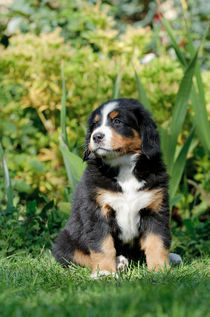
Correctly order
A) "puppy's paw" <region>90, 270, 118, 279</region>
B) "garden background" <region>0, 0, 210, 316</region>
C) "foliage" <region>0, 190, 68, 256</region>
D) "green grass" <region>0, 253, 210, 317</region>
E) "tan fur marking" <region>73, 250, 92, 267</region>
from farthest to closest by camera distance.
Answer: "garden background" <region>0, 0, 210, 316</region> → "foliage" <region>0, 190, 68, 256</region> → "tan fur marking" <region>73, 250, 92, 267</region> → "puppy's paw" <region>90, 270, 118, 279</region> → "green grass" <region>0, 253, 210, 317</region>

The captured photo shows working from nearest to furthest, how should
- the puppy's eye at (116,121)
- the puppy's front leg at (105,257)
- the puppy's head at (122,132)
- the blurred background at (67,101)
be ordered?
the puppy's front leg at (105,257), the puppy's head at (122,132), the puppy's eye at (116,121), the blurred background at (67,101)

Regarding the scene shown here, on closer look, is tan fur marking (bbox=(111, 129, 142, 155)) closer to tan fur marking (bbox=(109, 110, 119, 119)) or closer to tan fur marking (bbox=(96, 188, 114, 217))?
tan fur marking (bbox=(109, 110, 119, 119))

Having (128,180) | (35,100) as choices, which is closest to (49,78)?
(35,100)

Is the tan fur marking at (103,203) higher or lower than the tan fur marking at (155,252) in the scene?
higher

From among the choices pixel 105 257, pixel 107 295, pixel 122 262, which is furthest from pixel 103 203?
pixel 107 295

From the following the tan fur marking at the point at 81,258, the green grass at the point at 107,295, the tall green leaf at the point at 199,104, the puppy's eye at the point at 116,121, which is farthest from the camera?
the tall green leaf at the point at 199,104

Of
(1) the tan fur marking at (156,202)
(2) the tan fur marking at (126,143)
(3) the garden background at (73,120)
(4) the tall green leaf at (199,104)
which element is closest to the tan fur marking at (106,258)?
(1) the tan fur marking at (156,202)

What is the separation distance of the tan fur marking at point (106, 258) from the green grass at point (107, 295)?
196 millimetres

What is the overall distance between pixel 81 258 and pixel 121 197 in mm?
625

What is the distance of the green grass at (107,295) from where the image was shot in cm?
184

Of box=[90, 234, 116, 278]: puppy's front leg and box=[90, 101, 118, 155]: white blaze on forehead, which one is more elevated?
box=[90, 101, 118, 155]: white blaze on forehead

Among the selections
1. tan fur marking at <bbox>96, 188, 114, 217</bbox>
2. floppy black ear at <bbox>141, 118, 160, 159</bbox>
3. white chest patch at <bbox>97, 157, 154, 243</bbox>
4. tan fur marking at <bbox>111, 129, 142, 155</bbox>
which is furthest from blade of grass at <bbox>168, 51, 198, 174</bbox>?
tan fur marking at <bbox>96, 188, 114, 217</bbox>

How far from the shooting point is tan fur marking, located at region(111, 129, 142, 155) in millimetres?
3383

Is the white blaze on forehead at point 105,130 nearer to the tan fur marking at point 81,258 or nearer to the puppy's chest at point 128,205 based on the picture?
the puppy's chest at point 128,205
